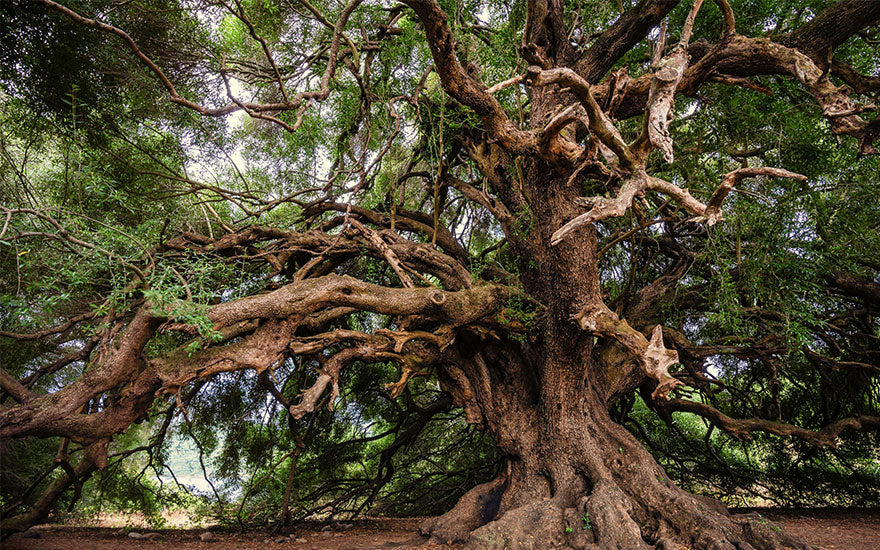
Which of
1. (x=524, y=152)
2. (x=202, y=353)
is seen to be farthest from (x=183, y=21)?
(x=524, y=152)

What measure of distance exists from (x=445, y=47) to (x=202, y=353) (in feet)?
10.9

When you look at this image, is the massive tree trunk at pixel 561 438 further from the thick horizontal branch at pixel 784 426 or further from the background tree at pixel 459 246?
the thick horizontal branch at pixel 784 426

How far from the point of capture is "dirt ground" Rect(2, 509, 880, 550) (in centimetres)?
486

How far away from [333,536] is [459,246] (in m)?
4.16

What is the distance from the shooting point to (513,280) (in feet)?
17.2

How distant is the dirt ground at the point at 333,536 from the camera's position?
4855mm

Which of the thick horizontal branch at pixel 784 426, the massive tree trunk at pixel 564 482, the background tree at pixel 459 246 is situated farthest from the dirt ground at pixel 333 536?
the thick horizontal branch at pixel 784 426

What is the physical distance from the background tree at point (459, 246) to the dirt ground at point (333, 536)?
22.5 inches

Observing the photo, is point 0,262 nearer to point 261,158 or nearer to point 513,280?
point 261,158

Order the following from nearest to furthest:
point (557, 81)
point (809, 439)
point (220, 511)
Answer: point (557, 81), point (809, 439), point (220, 511)

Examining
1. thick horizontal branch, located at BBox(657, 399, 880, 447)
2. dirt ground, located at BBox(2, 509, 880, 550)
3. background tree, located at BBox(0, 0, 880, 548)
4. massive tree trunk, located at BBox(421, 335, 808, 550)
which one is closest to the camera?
background tree, located at BBox(0, 0, 880, 548)

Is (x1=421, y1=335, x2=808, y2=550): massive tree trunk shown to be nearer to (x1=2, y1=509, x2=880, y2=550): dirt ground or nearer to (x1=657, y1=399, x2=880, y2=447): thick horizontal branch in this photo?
(x1=2, y1=509, x2=880, y2=550): dirt ground

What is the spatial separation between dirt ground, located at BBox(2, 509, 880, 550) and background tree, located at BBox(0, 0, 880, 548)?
571 millimetres

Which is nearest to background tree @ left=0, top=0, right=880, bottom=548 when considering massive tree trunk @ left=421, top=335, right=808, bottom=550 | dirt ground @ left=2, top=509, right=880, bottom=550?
Answer: massive tree trunk @ left=421, top=335, right=808, bottom=550
